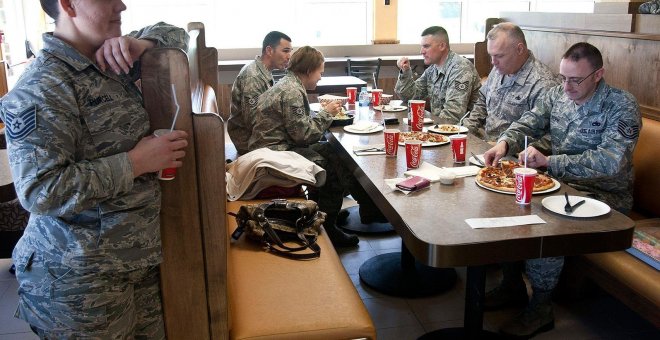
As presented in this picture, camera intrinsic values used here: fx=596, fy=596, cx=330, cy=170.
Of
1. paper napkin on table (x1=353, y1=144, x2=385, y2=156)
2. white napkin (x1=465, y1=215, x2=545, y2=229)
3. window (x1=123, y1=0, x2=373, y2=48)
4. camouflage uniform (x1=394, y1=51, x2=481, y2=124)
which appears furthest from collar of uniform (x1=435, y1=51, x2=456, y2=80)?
window (x1=123, y1=0, x2=373, y2=48)

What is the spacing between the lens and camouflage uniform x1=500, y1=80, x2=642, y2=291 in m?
2.68

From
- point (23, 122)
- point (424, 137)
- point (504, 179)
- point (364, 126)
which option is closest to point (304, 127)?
point (364, 126)

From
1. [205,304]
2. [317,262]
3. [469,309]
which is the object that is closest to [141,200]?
[205,304]

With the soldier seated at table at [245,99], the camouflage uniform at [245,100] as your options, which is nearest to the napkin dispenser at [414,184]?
the soldier seated at table at [245,99]

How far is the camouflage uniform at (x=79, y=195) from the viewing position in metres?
1.44

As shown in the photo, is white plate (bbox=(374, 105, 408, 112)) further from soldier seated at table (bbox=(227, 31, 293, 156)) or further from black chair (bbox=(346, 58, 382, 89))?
black chair (bbox=(346, 58, 382, 89))

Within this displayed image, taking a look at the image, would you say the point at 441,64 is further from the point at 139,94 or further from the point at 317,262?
the point at 139,94

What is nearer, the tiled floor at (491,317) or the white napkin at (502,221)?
the white napkin at (502,221)

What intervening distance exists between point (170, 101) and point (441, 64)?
3258 millimetres

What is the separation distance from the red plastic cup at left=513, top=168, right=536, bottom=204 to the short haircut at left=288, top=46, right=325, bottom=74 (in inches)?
76.9

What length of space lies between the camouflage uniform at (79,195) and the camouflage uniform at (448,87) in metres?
2.63

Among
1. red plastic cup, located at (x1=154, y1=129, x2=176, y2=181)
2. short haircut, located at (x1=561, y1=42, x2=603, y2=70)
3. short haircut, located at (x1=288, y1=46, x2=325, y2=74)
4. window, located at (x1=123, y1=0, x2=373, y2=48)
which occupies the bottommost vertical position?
red plastic cup, located at (x1=154, y1=129, x2=176, y2=181)

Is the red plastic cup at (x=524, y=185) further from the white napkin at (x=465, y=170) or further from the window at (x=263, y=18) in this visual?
the window at (x=263, y=18)

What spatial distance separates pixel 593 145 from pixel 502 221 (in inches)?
44.5
